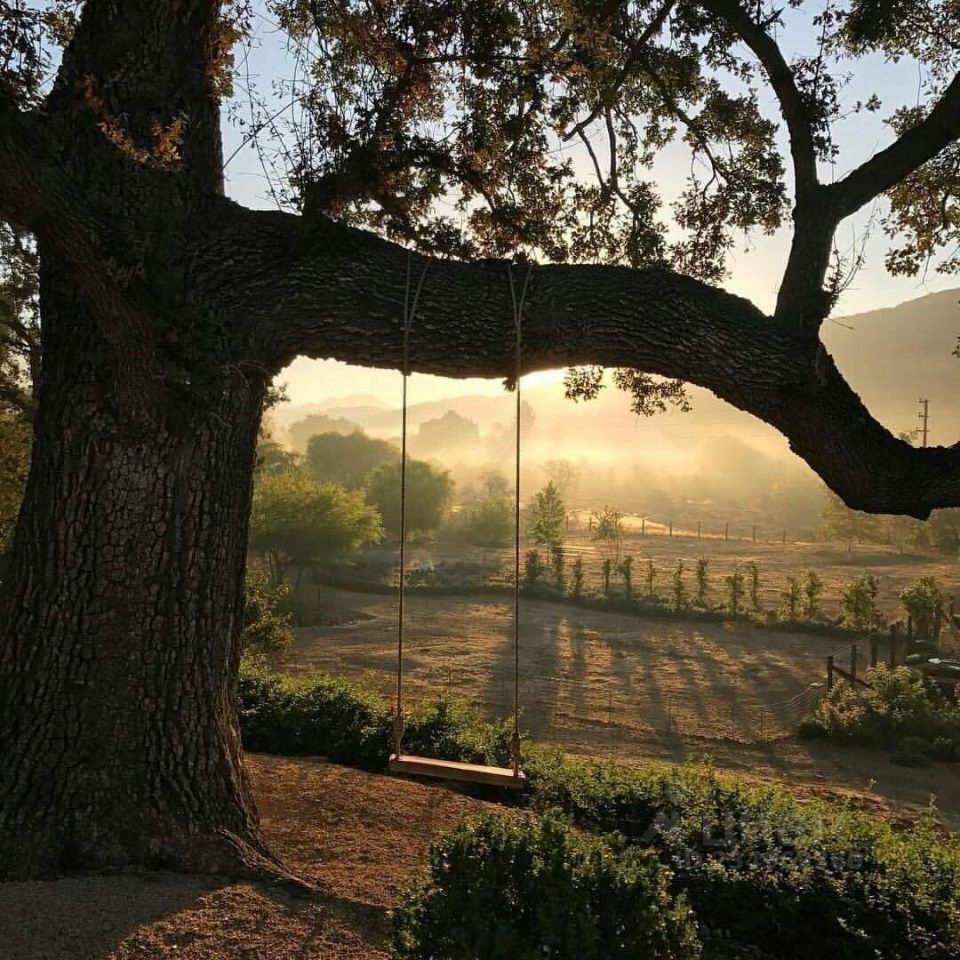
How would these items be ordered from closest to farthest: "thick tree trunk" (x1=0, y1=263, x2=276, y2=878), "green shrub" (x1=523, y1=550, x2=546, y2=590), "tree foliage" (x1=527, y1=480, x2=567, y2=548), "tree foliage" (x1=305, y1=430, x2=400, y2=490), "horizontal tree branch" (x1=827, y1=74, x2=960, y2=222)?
"thick tree trunk" (x1=0, y1=263, x2=276, y2=878) < "horizontal tree branch" (x1=827, y1=74, x2=960, y2=222) < "green shrub" (x1=523, y1=550, x2=546, y2=590) < "tree foliage" (x1=527, y1=480, x2=567, y2=548) < "tree foliage" (x1=305, y1=430, x2=400, y2=490)

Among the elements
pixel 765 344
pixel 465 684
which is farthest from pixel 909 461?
pixel 465 684

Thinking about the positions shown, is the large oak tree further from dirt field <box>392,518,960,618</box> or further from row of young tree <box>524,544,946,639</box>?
dirt field <box>392,518,960,618</box>

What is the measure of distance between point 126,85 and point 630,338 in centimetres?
338

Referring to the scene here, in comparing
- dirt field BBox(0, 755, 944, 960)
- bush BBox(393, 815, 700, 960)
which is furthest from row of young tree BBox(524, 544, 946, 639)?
bush BBox(393, 815, 700, 960)

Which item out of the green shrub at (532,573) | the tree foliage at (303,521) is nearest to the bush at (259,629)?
the tree foliage at (303,521)

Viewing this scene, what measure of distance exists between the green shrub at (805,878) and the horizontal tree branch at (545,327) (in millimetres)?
2125

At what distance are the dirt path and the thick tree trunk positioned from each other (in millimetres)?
319

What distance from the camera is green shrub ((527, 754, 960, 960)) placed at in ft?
13.6

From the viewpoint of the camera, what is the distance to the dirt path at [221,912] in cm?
337

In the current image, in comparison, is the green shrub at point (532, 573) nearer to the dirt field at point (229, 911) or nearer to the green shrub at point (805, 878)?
the green shrub at point (805, 878)

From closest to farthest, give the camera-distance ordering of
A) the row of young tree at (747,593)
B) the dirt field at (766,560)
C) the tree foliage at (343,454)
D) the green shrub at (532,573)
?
1. the row of young tree at (747,593)
2. the green shrub at (532,573)
3. the dirt field at (766,560)
4. the tree foliage at (343,454)

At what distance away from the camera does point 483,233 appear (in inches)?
289

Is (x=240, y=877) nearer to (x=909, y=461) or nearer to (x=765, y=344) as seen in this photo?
(x=765, y=344)

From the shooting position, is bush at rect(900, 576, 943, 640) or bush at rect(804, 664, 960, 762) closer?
bush at rect(804, 664, 960, 762)
